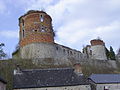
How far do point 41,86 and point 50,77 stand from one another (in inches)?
74.6

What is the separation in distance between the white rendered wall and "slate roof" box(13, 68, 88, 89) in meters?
26.6

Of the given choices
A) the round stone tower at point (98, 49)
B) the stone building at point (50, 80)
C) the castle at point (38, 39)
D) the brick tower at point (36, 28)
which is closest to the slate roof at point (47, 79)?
the stone building at point (50, 80)

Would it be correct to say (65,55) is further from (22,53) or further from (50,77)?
(50,77)

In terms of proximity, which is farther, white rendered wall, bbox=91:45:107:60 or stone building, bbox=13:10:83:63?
white rendered wall, bbox=91:45:107:60

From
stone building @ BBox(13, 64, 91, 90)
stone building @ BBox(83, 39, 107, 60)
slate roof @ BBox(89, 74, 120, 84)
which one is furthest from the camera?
stone building @ BBox(83, 39, 107, 60)

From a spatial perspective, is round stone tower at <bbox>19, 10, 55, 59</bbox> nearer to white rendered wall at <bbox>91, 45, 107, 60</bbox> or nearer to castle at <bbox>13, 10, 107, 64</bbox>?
castle at <bbox>13, 10, 107, 64</bbox>

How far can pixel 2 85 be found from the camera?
26062 mm

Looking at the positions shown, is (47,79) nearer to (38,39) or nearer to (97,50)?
(38,39)

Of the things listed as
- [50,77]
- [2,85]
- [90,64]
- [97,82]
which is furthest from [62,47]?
[2,85]

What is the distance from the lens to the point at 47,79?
28.8 metres

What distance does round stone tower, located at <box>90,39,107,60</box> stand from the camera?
2222 inches

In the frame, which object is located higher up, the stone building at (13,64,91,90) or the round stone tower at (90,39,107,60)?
the round stone tower at (90,39,107,60)

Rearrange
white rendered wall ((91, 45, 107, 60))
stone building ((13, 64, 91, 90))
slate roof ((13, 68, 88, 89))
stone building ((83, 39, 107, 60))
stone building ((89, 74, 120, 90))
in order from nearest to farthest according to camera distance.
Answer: stone building ((13, 64, 91, 90)) < slate roof ((13, 68, 88, 89)) < stone building ((89, 74, 120, 90)) < white rendered wall ((91, 45, 107, 60)) < stone building ((83, 39, 107, 60))

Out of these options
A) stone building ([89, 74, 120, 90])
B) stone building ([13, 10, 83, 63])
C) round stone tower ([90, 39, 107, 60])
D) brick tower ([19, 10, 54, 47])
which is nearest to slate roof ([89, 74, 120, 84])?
stone building ([89, 74, 120, 90])
